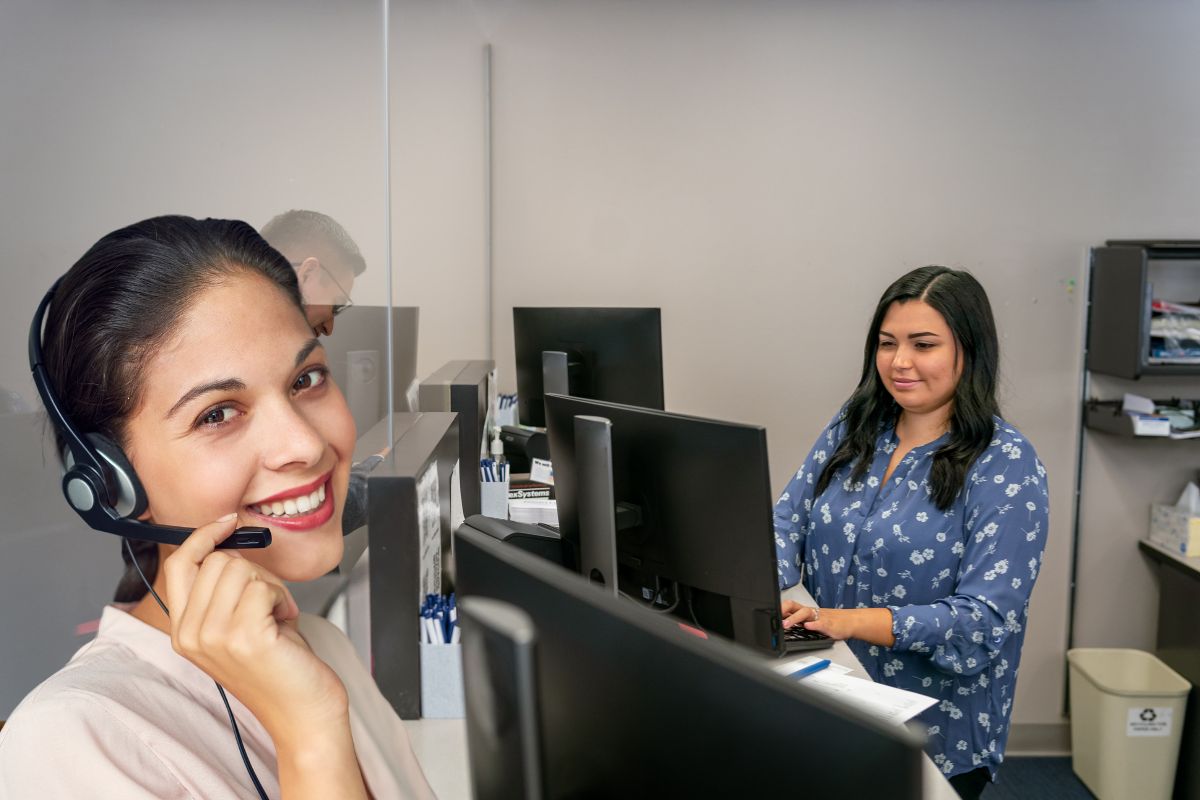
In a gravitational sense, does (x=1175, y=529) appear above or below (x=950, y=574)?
below

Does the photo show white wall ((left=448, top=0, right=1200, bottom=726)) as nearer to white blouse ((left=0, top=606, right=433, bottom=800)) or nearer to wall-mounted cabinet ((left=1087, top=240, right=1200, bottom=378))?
wall-mounted cabinet ((left=1087, top=240, right=1200, bottom=378))

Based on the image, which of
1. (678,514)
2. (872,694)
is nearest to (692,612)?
(678,514)

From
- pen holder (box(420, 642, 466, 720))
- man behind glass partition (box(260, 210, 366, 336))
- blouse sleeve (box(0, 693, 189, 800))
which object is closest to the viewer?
blouse sleeve (box(0, 693, 189, 800))

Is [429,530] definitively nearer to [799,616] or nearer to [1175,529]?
[799,616]

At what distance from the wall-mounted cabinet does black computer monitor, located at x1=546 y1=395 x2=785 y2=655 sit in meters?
2.33

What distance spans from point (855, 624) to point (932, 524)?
30cm

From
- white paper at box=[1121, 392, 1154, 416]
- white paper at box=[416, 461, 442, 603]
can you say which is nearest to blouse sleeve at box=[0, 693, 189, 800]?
white paper at box=[416, 461, 442, 603]

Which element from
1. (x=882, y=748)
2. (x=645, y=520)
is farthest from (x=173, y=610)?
(x=645, y=520)

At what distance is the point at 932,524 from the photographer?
1917 millimetres

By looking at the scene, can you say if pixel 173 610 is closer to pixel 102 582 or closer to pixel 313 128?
pixel 102 582

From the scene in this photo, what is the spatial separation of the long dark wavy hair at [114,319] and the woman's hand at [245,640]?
0.12 meters

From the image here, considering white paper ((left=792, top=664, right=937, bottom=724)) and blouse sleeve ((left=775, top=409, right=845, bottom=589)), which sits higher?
blouse sleeve ((left=775, top=409, right=845, bottom=589))

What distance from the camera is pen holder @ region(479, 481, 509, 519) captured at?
2.20 meters

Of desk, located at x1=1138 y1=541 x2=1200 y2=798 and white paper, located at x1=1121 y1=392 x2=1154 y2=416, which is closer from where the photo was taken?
desk, located at x1=1138 y1=541 x2=1200 y2=798
